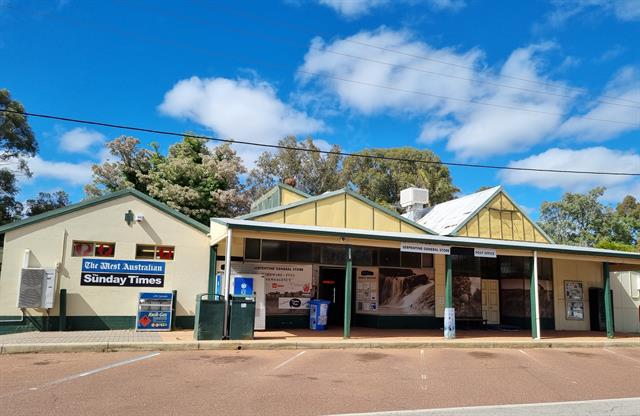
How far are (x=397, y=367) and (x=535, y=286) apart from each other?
8241 millimetres

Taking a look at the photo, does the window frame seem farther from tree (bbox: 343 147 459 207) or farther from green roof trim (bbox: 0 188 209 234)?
tree (bbox: 343 147 459 207)

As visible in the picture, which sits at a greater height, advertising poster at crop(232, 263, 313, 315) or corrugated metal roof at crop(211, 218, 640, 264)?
corrugated metal roof at crop(211, 218, 640, 264)

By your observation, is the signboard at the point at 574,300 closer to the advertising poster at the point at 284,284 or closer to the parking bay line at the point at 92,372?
the advertising poster at the point at 284,284

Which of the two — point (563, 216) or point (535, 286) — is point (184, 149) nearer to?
point (535, 286)

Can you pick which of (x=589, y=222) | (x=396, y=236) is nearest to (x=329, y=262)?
(x=396, y=236)

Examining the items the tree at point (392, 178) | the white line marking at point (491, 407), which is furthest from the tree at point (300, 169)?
the white line marking at point (491, 407)

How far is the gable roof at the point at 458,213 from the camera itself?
21.0m

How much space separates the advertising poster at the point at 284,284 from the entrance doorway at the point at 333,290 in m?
0.83

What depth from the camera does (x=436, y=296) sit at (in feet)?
63.7

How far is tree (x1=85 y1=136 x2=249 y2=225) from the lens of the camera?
29578 mm

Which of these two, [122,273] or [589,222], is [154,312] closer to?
[122,273]

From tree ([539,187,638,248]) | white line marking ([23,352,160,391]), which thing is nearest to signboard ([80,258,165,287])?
white line marking ([23,352,160,391])

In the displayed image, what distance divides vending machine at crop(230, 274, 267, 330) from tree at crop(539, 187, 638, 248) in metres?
A: 39.1

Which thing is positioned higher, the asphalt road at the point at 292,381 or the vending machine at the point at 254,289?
the vending machine at the point at 254,289
